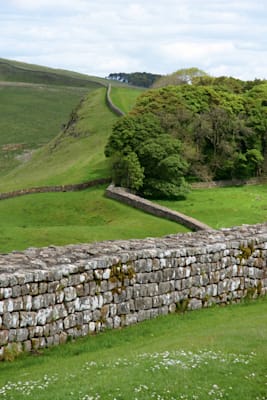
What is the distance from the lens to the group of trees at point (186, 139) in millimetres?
70062

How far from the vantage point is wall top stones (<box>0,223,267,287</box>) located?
60.4 feet

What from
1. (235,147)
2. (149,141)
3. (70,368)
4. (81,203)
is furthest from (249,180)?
(70,368)

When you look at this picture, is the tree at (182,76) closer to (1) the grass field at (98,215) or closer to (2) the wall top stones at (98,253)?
(1) the grass field at (98,215)

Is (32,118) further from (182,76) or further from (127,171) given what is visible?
(127,171)

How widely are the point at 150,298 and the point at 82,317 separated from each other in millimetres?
2600

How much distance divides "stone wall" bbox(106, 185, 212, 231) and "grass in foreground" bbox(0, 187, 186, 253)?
655mm

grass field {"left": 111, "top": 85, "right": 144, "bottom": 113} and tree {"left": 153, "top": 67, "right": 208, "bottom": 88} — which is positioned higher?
tree {"left": 153, "top": 67, "right": 208, "bottom": 88}

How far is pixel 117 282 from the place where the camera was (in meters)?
20.6

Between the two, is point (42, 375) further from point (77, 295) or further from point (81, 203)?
point (81, 203)

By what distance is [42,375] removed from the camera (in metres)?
15.7

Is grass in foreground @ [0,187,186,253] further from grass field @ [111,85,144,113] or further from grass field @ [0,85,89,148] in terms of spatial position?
grass field @ [0,85,89,148]

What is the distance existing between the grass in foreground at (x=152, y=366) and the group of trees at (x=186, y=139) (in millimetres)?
48802

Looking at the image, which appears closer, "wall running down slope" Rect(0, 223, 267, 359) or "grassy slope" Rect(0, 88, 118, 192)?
"wall running down slope" Rect(0, 223, 267, 359)

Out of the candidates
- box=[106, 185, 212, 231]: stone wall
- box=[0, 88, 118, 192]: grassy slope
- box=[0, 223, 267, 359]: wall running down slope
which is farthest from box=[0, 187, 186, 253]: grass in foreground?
box=[0, 223, 267, 359]: wall running down slope
